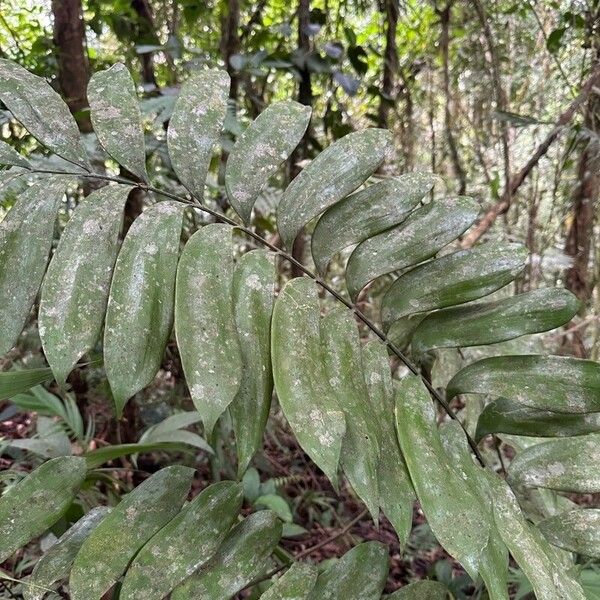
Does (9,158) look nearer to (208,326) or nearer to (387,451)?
(208,326)

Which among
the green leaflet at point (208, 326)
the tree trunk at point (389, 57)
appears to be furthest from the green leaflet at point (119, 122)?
the tree trunk at point (389, 57)

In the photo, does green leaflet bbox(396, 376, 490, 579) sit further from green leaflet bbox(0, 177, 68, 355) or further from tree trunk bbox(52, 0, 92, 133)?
tree trunk bbox(52, 0, 92, 133)

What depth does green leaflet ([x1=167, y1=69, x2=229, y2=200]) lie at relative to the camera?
54 cm

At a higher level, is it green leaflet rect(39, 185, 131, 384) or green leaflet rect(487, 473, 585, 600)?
green leaflet rect(39, 185, 131, 384)

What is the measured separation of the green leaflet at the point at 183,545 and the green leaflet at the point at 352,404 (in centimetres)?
17

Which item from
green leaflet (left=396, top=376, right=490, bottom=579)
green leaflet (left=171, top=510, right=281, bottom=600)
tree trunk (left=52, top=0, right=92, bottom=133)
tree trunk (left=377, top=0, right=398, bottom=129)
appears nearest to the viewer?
green leaflet (left=396, top=376, right=490, bottom=579)

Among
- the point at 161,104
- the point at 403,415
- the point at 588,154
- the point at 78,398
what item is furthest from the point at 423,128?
the point at 403,415

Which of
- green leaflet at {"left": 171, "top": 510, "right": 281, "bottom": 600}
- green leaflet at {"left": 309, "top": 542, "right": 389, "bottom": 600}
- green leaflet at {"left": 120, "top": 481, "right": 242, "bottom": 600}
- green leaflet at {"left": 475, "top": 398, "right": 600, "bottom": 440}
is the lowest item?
green leaflet at {"left": 309, "top": 542, "right": 389, "bottom": 600}

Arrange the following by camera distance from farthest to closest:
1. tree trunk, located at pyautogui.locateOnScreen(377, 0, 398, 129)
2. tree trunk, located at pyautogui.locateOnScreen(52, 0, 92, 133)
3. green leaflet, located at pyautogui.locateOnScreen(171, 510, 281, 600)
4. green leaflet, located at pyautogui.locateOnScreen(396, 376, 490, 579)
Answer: tree trunk, located at pyautogui.locateOnScreen(377, 0, 398, 129)
tree trunk, located at pyautogui.locateOnScreen(52, 0, 92, 133)
green leaflet, located at pyautogui.locateOnScreen(171, 510, 281, 600)
green leaflet, located at pyautogui.locateOnScreen(396, 376, 490, 579)

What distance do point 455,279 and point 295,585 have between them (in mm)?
327

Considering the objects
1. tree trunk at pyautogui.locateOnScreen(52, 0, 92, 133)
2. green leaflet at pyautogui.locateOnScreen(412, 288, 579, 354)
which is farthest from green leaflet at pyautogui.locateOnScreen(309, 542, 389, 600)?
tree trunk at pyautogui.locateOnScreen(52, 0, 92, 133)

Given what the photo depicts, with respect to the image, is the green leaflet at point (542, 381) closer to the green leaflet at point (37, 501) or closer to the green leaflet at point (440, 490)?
the green leaflet at point (440, 490)

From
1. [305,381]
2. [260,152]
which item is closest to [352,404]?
[305,381]

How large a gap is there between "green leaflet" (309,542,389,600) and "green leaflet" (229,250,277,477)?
0.19 m
